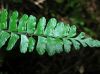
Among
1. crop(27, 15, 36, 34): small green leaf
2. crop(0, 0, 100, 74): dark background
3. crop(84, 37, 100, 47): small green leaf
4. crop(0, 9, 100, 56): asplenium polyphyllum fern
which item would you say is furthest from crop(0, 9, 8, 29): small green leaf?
crop(0, 0, 100, 74): dark background

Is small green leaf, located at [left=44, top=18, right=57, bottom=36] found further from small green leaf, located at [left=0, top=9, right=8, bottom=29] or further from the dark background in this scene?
the dark background

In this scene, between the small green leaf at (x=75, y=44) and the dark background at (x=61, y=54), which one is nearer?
the small green leaf at (x=75, y=44)

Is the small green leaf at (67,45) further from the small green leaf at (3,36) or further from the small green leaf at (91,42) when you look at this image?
the small green leaf at (3,36)

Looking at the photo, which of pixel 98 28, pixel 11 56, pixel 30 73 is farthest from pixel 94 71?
pixel 11 56

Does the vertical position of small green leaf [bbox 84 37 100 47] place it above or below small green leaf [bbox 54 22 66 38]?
below

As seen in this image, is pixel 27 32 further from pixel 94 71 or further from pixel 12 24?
pixel 94 71

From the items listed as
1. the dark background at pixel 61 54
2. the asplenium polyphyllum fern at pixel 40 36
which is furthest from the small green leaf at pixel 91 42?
the dark background at pixel 61 54

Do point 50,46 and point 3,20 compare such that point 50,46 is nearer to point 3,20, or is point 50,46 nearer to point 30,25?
point 30,25
